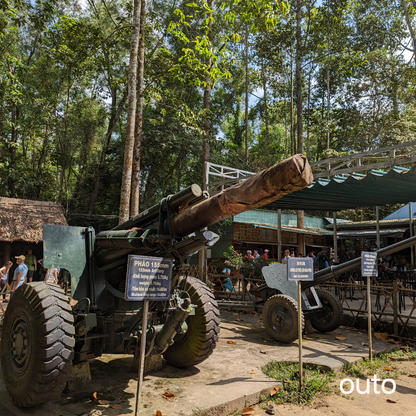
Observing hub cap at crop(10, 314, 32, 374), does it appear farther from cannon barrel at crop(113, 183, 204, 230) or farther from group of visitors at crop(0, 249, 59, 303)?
Answer: group of visitors at crop(0, 249, 59, 303)

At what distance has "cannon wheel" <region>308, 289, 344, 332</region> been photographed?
750 centimetres

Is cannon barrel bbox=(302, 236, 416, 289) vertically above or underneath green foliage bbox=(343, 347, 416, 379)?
above

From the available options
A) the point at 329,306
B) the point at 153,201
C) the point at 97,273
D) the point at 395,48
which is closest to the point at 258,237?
the point at 153,201

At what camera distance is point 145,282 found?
11.3ft

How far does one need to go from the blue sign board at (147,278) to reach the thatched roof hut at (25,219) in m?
13.1

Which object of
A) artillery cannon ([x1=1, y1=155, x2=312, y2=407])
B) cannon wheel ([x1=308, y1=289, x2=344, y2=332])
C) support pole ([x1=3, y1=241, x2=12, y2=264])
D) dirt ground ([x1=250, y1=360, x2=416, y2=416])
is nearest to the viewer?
artillery cannon ([x1=1, y1=155, x2=312, y2=407])

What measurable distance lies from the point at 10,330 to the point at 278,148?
3192 centimetres

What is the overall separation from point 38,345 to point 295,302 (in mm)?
4697

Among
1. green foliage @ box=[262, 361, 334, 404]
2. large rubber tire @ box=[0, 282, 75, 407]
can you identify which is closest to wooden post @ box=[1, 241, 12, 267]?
large rubber tire @ box=[0, 282, 75, 407]

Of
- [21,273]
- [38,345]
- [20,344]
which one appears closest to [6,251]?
[21,273]

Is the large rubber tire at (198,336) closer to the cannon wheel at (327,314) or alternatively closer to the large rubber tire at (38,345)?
the large rubber tire at (38,345)

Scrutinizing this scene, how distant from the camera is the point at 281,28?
21984mm

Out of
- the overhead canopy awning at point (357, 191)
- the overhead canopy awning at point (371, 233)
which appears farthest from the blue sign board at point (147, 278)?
the overhead canopy awning at point (371, 233)

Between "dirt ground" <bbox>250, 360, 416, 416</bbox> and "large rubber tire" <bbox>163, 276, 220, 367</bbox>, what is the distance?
1.07 metres
